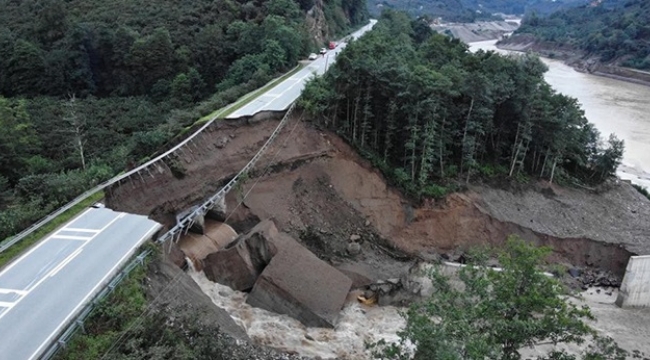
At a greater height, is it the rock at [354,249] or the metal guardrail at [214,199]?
the metal guardrail at [214,199]

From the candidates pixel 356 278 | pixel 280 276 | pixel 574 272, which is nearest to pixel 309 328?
pixel 280 276

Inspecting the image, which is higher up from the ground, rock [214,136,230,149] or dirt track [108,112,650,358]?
rock [214,136,230,149]

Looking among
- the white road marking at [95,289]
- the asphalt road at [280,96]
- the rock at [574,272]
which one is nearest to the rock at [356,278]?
the white road marking at [95,289]

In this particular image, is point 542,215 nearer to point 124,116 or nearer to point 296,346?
point 296,346

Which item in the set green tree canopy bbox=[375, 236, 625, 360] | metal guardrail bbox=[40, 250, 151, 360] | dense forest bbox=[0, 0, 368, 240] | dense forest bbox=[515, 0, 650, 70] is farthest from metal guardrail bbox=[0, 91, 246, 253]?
dense forest bbox=[515, 0, 650, 70]

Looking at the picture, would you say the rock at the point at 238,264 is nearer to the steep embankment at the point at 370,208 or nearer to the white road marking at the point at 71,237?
the steep embankment at the point at 370,208

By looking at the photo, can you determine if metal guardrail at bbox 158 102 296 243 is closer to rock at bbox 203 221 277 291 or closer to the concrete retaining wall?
rock at bbox 203 221 277 291

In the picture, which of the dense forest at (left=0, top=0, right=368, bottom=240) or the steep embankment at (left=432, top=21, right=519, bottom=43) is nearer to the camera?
the dense forest at (left=0, top=0, right=368, bottom=240)
